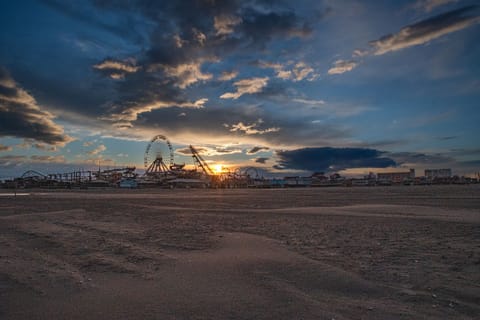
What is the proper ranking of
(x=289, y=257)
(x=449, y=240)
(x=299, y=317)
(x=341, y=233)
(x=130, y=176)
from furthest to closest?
(x=130, y=176) < (x=341, y=233) < (x=449, y=240) < (x=289, y=257) < (x=299, y=317)

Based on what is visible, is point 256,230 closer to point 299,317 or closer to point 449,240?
point 449,240

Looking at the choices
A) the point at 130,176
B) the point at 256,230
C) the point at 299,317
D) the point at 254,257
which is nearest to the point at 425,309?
the point at 299,317

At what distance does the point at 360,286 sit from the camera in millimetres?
5566

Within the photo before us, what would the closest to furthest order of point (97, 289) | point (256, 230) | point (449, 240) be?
point (97, 289)
point (449, 240)
point (256, 230)

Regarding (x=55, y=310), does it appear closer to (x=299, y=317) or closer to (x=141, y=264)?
(x=141, y=264)

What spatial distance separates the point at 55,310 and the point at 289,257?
16.1ft

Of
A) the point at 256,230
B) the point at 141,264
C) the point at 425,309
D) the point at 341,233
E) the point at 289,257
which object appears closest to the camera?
the point at 425,309

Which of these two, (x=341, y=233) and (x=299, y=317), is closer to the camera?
(x=299, y=317)

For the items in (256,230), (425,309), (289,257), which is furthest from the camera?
(256,230)

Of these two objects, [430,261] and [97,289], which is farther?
[430,261]

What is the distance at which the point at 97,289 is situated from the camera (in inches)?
215

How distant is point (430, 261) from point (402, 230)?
4.84 m

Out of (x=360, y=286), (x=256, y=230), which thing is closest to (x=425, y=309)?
(x=360, y=286)

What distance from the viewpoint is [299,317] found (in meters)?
4.27
